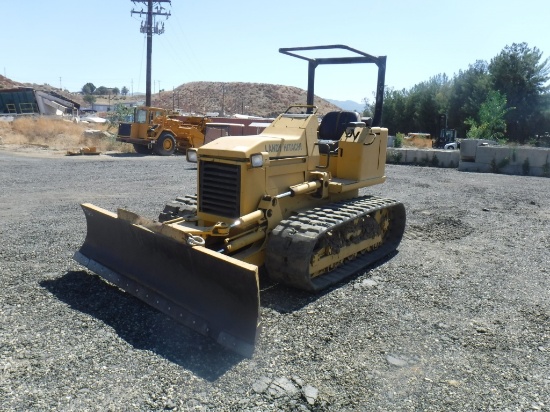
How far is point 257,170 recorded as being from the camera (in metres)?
5.70

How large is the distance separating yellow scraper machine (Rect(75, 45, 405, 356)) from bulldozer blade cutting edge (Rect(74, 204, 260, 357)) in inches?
0.4

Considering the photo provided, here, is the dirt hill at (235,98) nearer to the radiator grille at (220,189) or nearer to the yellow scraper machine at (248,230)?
the yellow scraper machine at (248,230)

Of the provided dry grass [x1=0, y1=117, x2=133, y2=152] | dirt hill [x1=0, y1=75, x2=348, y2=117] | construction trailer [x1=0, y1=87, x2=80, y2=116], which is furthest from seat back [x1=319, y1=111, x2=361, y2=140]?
dirt hill [x1=0, y1=75, x2=348, y2=117]

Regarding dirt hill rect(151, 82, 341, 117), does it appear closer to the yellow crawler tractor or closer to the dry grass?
the dry grass

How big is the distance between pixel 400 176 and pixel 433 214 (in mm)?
6335

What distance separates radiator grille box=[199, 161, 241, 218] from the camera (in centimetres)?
560

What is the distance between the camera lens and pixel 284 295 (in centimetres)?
570

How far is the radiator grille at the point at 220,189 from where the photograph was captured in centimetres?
560

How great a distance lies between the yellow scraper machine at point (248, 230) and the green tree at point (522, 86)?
40.1m

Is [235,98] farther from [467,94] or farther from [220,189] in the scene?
[220,189]

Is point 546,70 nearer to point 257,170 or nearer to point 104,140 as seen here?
point 104,140

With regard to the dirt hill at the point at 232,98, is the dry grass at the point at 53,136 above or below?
below

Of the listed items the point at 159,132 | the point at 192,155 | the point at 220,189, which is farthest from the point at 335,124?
the point at 159,132

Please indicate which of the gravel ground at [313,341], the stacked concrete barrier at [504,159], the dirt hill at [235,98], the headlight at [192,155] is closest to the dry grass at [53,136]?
the stacked concrete barrier at [504,159]
